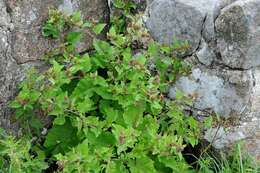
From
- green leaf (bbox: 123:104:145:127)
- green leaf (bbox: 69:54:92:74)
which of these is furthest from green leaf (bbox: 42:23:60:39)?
green leaf (bbox: 123:104:145:127)

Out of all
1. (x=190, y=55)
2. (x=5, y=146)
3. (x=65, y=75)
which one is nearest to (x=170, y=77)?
(x=190, y=55)

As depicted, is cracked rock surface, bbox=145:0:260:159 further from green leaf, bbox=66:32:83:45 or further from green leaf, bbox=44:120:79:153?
green leaf, bbox=44:120:79:153

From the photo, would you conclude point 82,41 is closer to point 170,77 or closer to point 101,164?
point 170,77

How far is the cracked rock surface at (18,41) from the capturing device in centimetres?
312

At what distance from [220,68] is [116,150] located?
0.79 m

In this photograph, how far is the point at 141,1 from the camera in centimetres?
342

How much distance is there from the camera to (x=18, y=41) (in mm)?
3170

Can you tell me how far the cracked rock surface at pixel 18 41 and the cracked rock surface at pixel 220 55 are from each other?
0.63 m

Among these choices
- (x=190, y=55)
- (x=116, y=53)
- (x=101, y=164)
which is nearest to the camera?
(x=101, y=164)

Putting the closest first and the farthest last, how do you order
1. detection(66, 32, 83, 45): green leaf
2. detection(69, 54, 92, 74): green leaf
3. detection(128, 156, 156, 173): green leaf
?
detection(128, 156, 156, 173): green leaf < detection(69, 54, 92, 74): green leaf < detection(66, 32, 83, 45): green leaf

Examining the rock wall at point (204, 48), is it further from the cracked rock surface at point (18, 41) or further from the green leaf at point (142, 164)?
the green leaf at point (142, 164)

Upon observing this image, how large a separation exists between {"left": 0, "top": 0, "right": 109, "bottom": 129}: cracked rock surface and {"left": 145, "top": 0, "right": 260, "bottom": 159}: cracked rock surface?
627 millimetres

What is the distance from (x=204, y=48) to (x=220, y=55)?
105 millimetres

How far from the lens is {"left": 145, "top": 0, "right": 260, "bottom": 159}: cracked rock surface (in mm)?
3133
